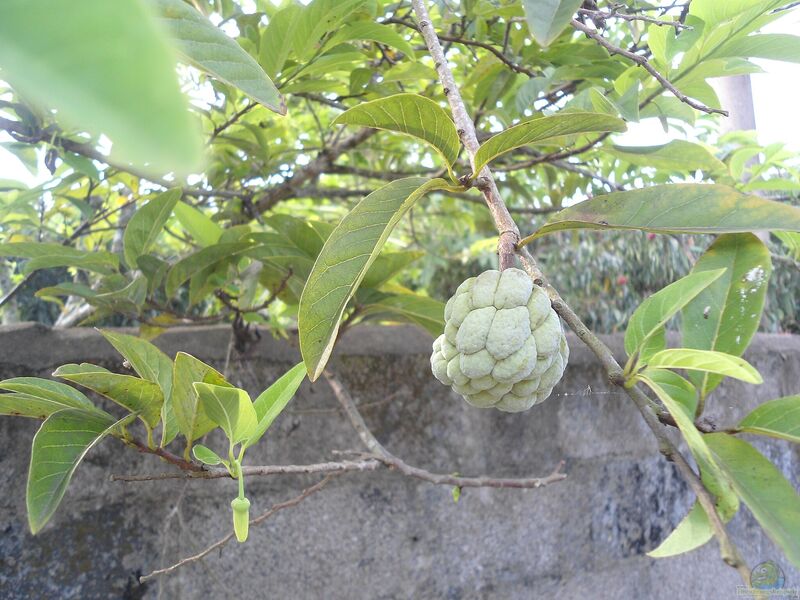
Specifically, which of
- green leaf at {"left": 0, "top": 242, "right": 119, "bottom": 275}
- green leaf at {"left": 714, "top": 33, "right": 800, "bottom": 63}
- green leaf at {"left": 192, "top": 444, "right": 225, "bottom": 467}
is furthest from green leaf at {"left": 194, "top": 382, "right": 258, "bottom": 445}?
green leaf at {"left": 714, "top": 33, "right": 800, "bottom": 63}

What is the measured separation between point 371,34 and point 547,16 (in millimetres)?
464

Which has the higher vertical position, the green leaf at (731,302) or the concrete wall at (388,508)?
the green leaf at (731,302)

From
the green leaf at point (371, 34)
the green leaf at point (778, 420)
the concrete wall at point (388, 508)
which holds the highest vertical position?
the green leaf at point (371, 34)

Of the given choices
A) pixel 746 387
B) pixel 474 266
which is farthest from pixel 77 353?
pixel 474 266

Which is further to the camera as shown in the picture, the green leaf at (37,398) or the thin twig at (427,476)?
the thin twig at (427,476)

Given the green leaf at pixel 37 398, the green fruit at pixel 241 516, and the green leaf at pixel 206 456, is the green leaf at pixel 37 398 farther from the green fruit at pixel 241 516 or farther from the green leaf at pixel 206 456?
the green fruit at pixel 241 516

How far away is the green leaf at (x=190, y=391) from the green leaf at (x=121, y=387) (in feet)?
0.11

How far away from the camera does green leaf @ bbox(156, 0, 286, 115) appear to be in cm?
46

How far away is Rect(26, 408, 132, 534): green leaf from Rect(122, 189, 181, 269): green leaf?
0.38m

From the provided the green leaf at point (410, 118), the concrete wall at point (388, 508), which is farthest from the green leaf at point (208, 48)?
the concrete wall at point (388, 508)

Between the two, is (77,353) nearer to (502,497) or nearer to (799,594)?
(502,497)

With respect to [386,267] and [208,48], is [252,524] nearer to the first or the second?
[386,267]

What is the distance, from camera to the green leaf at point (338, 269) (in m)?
0.55

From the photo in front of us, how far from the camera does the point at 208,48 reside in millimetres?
462
